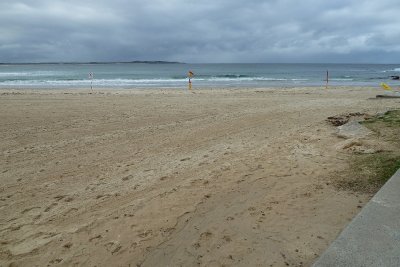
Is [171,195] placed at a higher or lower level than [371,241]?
lower

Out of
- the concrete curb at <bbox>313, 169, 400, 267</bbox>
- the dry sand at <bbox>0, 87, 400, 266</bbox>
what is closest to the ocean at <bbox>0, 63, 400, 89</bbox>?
the dry sand at <bbox>0, 87, 400, 266</bbox>

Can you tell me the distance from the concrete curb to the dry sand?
1.06ft

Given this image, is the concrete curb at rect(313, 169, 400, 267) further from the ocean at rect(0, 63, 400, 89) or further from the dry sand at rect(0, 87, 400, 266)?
the ocean at rect(0, 63, 400, 89)

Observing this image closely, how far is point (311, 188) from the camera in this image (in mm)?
4625

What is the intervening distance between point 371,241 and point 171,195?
8.10 ft

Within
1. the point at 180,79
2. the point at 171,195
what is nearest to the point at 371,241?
the point at 171,195

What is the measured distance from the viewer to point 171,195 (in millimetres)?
4551

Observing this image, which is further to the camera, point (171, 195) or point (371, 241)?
point (171, 195)

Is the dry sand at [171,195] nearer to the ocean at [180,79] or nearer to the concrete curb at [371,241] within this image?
the concrete curb at [371,241]

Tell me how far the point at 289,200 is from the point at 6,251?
3130 millimetres

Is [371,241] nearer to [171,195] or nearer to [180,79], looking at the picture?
[171,195]

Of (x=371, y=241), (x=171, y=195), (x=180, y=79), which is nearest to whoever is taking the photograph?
(x=371, y=241)

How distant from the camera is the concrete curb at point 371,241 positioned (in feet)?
8.48

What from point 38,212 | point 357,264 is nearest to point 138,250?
point 38,212
